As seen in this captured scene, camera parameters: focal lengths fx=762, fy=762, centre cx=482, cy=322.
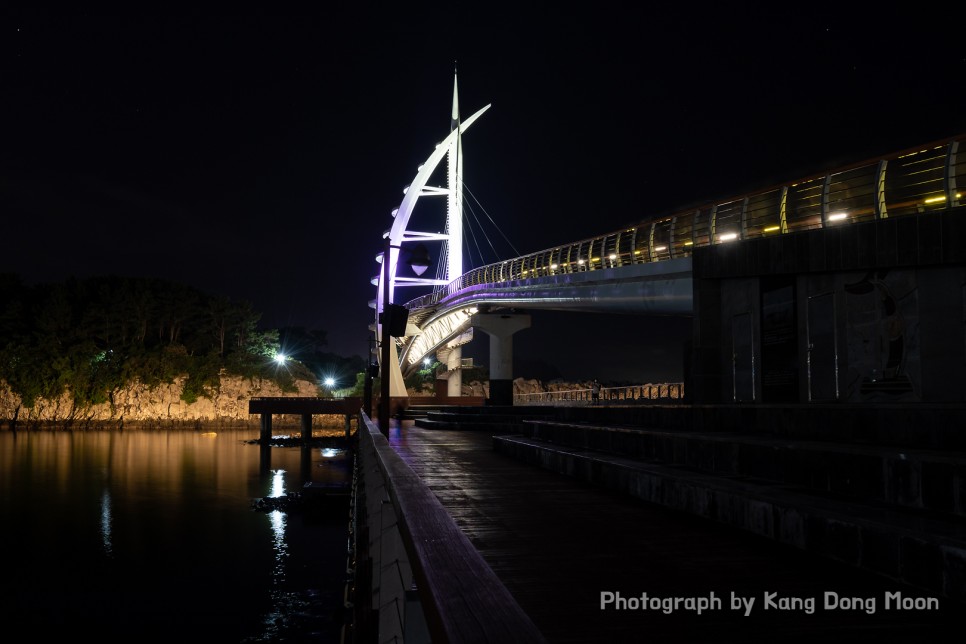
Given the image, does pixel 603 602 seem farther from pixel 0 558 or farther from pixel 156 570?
pixel 0 558

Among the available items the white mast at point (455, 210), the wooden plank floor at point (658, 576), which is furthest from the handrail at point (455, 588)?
the white mast at point (455, 210)

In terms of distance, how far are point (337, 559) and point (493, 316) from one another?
68.8 ft

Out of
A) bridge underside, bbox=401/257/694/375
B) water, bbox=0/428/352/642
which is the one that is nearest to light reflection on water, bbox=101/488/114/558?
water, bbox=0/428/352/642

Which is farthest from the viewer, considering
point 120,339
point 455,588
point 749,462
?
point 120,339

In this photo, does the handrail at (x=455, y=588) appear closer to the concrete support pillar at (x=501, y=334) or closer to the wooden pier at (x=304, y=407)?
the concrete support pillar at (x=501, y=334)

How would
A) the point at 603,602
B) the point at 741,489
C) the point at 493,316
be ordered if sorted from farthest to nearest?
the point at 493,316
the point at 741,489
the point at 603,602

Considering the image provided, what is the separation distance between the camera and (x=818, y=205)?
1480 centimetres

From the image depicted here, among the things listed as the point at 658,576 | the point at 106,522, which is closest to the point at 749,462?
the point at 658,576

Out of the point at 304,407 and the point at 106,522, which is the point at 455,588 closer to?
the point at 106,522

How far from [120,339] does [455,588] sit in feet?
328

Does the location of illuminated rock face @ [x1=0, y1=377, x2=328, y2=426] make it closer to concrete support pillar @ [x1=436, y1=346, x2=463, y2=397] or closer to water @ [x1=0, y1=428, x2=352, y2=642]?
concrete support pillar @ [x1=436, y1=346, x2=463, y2=397]

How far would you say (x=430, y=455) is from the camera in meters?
11.7

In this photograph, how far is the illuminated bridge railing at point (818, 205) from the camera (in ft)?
39.9

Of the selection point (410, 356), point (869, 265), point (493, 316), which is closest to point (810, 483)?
point (869, 265)
